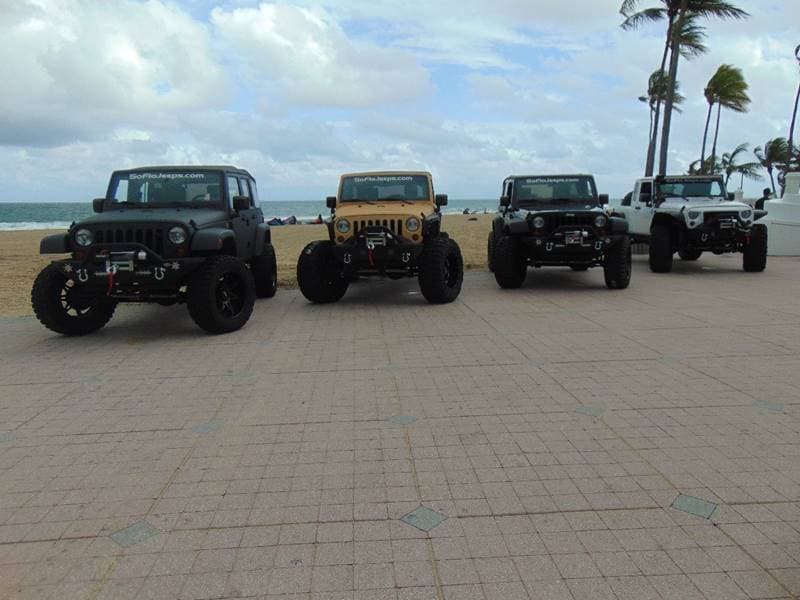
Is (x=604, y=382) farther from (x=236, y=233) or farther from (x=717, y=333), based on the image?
(x=236, y=233)

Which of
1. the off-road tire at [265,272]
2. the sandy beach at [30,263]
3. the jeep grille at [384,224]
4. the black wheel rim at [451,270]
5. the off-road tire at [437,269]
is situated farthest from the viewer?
the sandy beach at [30,263]

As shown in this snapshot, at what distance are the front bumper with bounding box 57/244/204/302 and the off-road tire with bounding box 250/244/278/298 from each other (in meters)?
2.86

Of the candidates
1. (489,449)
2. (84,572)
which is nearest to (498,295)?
(489,449)

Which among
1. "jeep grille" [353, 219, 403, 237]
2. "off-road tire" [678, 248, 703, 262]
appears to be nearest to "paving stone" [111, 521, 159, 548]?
"jeep grille" [353, 219, 403, 237]

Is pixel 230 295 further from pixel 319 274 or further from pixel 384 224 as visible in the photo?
pixel 384 224

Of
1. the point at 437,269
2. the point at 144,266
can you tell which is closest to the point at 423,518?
the point at 144,266

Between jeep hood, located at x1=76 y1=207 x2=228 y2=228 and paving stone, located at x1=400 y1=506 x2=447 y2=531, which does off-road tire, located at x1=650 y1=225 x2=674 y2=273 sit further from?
paving stone, located at x1=400 y1=506 x2=447 y2=531

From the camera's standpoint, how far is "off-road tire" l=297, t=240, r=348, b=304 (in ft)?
31.3

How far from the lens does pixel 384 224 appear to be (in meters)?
9.38

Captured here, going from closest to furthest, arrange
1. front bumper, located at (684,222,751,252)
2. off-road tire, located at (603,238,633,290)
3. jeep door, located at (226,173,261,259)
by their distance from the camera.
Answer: jeep door, located at (226,173,261,259) < off-road tire, located at (603,238,633,290) < front bumper, located at (684,222,751,252)

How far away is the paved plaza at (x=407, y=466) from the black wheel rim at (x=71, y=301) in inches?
20.8

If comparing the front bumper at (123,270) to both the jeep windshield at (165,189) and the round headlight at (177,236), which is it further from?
the jeep windshield at (165,189)

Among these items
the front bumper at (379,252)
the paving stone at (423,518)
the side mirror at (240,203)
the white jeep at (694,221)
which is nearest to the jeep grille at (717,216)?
the white jeep at (694,221)

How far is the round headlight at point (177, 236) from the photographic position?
7.34 metres
